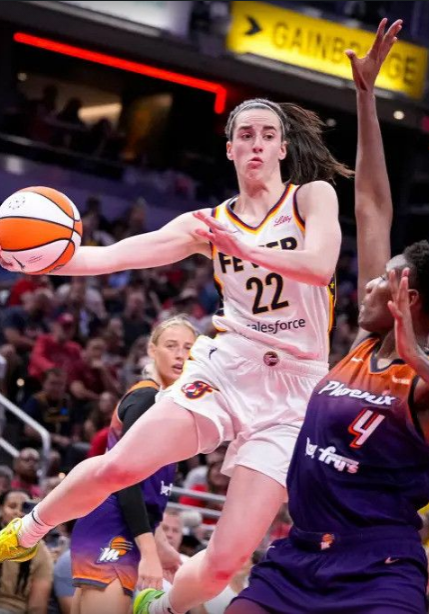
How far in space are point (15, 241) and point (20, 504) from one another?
3258 mm

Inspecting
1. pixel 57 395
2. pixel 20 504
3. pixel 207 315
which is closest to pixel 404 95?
pixel 207 315

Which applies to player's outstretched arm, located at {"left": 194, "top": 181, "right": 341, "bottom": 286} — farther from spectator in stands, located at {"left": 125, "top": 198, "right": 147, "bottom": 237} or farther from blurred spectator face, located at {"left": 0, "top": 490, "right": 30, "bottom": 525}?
spectator in stands, located at {"left": 125, "top": 198, "right": 147, "bottom": 237}

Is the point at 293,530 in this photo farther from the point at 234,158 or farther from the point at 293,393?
the point at 234,158

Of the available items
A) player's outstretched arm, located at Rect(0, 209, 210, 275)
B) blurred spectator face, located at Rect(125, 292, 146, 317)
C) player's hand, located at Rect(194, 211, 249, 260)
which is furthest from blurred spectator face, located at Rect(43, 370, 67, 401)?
player's hand, located at Rect(194, 211, 249, 260)

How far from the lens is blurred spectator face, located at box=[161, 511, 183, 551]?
7.24 meters

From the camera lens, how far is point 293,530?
3.72 meters

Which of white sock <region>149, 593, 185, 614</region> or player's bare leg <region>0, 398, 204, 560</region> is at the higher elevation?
player's bare leg <region>0, 398, 204, 560</region>

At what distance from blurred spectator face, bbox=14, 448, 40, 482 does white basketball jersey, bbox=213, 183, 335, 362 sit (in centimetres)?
482

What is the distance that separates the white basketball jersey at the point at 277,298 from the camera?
4.93 meters

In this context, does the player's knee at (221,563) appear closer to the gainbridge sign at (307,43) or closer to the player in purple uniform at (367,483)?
the player in purple uniform at (367,483)

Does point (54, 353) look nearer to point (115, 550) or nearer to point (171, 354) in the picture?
point (171, 354)

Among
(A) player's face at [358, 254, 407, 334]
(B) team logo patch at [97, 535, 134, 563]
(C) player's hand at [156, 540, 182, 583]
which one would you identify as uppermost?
(A) player's face at [358, 254, 407, 334]

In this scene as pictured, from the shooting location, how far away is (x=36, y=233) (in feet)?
16.0

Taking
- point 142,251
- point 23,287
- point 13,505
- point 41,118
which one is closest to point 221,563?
point 142,251
